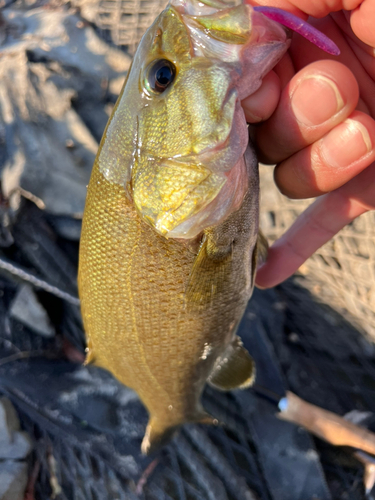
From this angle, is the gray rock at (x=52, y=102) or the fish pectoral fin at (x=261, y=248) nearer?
the fish pectoral fin at (x=261, y=248)

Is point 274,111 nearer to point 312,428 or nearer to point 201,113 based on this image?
point 201,113

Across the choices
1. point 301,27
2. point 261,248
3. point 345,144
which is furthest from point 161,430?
Result: point 301,27

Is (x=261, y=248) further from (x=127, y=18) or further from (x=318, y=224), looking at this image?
(x=127, y=18)

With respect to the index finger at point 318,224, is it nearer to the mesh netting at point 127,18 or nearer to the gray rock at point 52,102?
the gray rock at point 52,102

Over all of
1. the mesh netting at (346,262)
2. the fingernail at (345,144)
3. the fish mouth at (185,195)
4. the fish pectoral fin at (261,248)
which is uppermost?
the fingernail at (345,144)

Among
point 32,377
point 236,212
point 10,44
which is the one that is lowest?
point 32,377

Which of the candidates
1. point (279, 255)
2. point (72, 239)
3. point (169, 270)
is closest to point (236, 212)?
point (169, 270)

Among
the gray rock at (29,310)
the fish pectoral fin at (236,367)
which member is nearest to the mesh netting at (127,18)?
the gray rock at (29,310)
